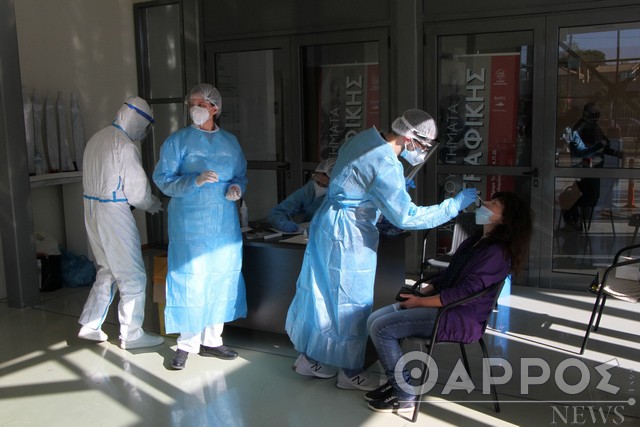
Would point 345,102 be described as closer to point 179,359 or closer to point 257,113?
point 257,113

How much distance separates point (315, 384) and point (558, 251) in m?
2.57

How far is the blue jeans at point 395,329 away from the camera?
275cm

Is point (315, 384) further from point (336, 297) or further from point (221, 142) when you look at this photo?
point (221, 142)

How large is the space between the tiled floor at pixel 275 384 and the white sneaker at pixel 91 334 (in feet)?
0.14

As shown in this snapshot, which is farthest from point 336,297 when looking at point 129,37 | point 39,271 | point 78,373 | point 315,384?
point 129,37

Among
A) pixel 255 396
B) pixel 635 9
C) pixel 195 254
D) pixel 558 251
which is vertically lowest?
pixel 255 396

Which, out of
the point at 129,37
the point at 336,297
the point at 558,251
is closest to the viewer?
the point at 336,297

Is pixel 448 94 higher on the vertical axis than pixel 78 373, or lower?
higher

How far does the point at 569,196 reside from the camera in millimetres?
4750

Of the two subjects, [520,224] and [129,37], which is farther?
[129,37]

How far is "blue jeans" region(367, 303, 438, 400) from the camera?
2748mm

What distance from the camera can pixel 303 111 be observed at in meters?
5.61

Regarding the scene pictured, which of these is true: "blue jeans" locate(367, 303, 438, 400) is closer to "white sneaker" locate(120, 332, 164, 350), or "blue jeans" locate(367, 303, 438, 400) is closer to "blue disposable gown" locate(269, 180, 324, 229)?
"blue disposable gown" locate(269, 180, 324, 229)

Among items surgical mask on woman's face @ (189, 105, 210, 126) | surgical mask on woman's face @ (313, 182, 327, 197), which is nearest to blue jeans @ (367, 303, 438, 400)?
surgical mask on woman's face @ (313, 182, 327, 197)
